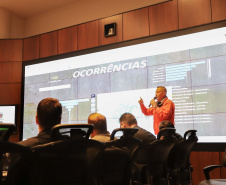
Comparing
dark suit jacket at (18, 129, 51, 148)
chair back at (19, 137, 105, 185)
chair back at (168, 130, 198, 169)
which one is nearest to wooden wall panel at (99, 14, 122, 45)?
chair back at (168, 130, 198, 169)

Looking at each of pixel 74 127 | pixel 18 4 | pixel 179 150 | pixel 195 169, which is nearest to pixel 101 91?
pixel 195 169

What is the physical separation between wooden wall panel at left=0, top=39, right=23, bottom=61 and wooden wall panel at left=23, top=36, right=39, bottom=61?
0.14 metres

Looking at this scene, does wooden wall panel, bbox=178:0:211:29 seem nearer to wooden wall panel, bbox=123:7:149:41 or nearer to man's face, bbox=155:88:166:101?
wooden wall panel, bbox=123:7:149:41

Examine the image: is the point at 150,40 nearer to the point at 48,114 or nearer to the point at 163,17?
the point at 163,17

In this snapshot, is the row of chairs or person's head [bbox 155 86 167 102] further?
person's head [bbox 155 86 167 102]

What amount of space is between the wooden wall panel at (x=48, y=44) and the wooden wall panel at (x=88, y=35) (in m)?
0.70

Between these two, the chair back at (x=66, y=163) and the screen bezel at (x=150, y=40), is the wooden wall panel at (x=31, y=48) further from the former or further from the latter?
the chair back at (x=66, y=163)

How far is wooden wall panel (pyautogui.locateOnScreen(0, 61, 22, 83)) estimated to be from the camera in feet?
22.9

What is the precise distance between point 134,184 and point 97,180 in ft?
3.61

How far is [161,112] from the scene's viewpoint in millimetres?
4910

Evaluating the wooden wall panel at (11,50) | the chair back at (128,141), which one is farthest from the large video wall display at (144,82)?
the chair back at (128,141)

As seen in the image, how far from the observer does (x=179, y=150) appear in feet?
9.56

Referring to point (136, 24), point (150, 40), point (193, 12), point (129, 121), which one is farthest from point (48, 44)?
point (129, 121)

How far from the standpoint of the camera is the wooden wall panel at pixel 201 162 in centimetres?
440
